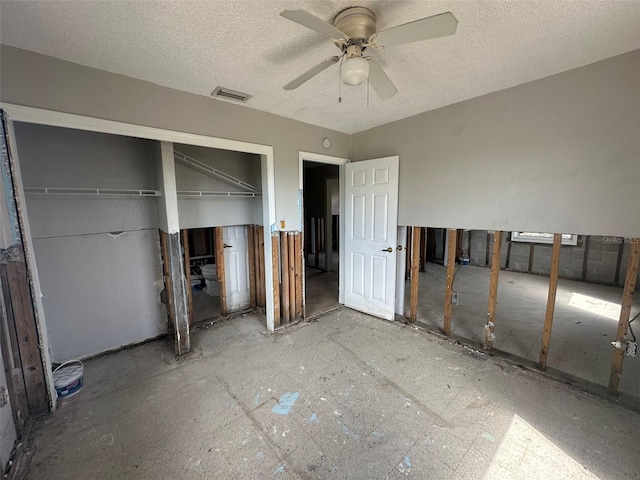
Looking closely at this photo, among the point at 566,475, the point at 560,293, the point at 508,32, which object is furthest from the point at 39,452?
the point at 560,293

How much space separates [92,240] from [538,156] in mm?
4246

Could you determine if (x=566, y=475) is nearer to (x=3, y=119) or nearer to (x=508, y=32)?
(x=508, y=32)

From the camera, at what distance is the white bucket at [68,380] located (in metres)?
2.09

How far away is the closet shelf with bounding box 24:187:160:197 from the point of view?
226cm

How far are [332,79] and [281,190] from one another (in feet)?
4.41

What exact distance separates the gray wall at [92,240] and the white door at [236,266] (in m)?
0.88

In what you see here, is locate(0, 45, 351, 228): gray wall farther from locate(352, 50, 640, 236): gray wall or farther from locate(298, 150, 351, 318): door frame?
locate(352, 50, 640, 236): gray wall

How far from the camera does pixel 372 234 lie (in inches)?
137

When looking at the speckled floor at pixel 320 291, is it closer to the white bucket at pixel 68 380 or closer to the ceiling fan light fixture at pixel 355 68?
the white bucket at pixel 68 380

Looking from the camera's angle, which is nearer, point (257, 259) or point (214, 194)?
point (214, 194)

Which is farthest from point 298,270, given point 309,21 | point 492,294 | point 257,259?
point 309,21

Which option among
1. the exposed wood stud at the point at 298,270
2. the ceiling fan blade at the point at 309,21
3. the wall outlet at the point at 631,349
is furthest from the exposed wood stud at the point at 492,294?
the ceiling fan blade at the point at 309,21

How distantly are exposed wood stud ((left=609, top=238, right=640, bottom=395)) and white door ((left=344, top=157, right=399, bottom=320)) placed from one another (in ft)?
6.28

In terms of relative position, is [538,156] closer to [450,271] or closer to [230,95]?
A: [450,271]
